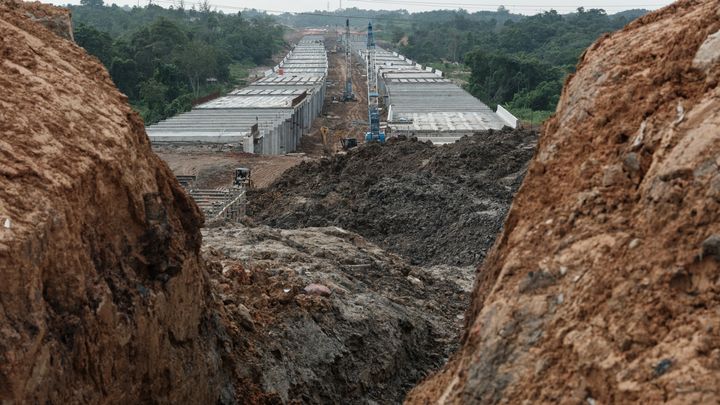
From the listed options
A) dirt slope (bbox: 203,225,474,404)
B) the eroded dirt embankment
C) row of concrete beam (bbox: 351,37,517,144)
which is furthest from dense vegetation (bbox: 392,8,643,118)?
the eroded dirt embankment

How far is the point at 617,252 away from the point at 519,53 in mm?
Answer: 92689

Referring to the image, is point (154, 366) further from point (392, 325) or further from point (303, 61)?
point (303, 61)

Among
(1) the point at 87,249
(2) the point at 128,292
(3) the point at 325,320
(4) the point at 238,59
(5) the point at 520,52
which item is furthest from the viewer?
(4) the point at 238,59

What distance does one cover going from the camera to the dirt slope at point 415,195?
1026 inches

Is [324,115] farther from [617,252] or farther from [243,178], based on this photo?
[617,252]

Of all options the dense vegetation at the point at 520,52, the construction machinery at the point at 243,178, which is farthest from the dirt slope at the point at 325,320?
the dense vegetation at the point at 520,52

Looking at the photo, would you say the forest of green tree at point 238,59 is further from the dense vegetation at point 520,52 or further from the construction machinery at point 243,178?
the construction machinery at point 243,178

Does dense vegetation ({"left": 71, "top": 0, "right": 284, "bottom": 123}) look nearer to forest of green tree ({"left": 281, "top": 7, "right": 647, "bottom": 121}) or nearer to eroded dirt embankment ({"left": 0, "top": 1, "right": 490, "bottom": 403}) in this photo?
forest of green tree ({"left": 281, "top": 7, "right": 647, "bottom": 121})

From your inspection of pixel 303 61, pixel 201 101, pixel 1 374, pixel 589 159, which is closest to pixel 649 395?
pixel 589 159

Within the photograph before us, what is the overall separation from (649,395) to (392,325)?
10.1 metres

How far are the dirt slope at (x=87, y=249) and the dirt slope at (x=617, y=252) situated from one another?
3302 millimetres

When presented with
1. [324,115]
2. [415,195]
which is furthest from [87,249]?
[324,115]

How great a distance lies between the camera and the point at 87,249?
9.56 metres

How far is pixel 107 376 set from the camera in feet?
31.6
